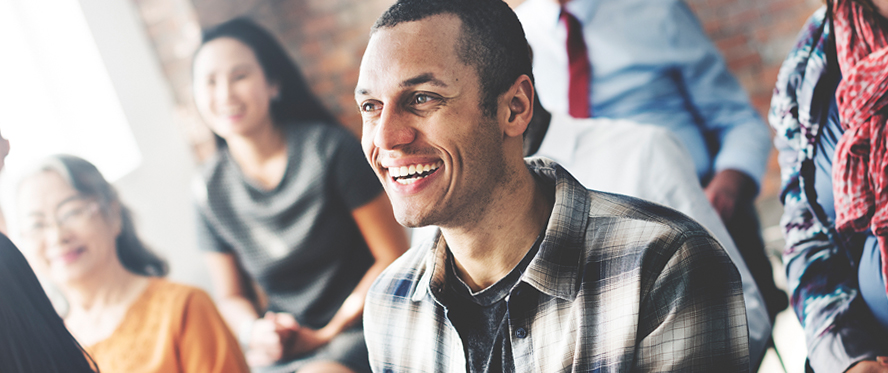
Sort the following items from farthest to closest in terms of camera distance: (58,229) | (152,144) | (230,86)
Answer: (152,144)
(230,86)
(58,229)

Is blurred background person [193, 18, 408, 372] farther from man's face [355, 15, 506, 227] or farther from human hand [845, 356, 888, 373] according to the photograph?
human hand [845, 356, 888, 373]

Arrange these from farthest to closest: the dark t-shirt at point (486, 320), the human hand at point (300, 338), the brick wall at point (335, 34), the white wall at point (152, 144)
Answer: the brick wall at point (335, 34), the white wall at point (152, 144), the human hand at point (300, 338), the dark t-shirt at point (486, 320)

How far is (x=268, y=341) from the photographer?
1493 millimetres

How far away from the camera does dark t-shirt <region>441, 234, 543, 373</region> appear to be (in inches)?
32.9

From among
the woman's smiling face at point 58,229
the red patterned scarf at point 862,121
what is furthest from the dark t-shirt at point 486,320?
the woman's smiling face at point 58,229

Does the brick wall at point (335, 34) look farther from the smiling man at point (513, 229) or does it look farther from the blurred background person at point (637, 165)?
the smiling man at point (513, 229)

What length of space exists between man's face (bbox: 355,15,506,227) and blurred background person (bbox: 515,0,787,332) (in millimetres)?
869

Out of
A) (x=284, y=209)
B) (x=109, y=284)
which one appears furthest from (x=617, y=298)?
(x=284, y=209)

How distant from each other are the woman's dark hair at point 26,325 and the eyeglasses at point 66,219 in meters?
0.14

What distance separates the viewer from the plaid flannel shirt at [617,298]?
0.75m

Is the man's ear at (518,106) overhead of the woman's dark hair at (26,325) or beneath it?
overhead

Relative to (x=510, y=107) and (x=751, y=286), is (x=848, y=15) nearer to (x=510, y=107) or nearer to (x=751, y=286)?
(x=751, y=286)

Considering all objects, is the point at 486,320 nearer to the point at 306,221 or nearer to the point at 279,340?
the point at 279,340

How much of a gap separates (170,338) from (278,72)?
2.80 feet
